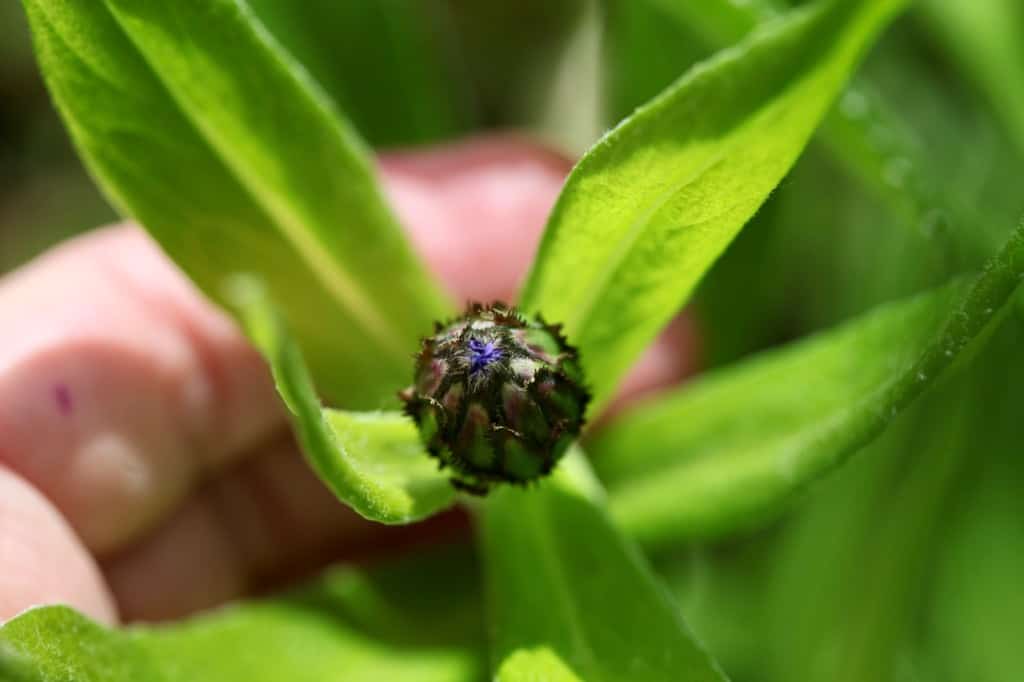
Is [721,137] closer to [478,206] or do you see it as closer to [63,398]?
[63,398]

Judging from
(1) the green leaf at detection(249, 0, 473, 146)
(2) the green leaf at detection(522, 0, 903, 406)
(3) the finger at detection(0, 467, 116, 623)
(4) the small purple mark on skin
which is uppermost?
(1) the green leaf at detection(249, 0, 473, 146)

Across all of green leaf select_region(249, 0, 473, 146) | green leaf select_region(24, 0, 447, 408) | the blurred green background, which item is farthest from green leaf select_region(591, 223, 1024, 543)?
green leaf select_region(249, 0, 473, 146)

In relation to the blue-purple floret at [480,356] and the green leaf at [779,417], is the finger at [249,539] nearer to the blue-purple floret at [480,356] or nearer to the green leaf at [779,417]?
the green leaf at [779,417]

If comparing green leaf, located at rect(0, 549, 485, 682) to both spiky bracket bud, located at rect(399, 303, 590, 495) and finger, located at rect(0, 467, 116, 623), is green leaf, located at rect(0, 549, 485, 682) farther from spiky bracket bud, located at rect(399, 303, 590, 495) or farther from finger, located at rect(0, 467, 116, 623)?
spiky bracket bud, located at rect(399, 303, 590, 495)

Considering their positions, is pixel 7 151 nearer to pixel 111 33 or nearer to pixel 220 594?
pixel 220 594

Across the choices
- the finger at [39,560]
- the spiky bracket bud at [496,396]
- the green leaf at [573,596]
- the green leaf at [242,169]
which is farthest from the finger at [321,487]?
the spiky bracket bud at [496,396]

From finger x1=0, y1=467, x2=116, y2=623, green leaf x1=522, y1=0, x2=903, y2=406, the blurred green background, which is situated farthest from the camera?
the blurred green background

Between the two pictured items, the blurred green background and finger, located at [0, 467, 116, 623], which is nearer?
finger, located at [0, 467, 116, 623]

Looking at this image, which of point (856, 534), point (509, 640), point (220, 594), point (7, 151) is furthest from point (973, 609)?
point (7, 151)

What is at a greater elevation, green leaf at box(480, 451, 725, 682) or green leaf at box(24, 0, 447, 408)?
green leaf at box(24, 0, 447, 408)
